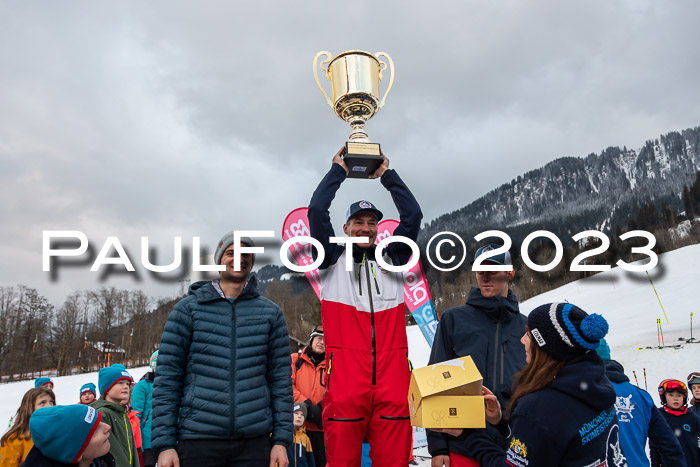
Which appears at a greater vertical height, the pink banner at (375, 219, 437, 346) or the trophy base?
the trophy base

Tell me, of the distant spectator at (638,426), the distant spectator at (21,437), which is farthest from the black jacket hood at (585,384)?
the distant spectator at (21,437)

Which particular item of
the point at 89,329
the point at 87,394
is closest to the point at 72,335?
the point at 89,329

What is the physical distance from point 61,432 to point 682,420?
6.39 meters

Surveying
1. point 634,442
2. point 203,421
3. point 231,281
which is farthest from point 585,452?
point 634,442

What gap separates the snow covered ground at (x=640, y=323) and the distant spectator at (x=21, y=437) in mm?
7246

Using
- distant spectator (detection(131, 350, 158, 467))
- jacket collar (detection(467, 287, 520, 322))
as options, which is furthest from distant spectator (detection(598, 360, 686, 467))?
distant spectator (detection(131, 350, 158, 467))

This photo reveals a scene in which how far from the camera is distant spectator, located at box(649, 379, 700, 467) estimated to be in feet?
17.3

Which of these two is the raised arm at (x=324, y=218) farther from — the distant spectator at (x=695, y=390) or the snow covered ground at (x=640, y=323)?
the snow covered ground at (x=640, y=323)

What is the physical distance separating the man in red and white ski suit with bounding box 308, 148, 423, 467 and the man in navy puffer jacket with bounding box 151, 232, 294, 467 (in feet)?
1.08

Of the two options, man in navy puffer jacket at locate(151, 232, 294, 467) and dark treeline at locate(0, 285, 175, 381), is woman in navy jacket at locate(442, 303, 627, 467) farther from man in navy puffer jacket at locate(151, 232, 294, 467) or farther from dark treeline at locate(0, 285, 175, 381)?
dark treeline at locate(0, 285, 175, 381)

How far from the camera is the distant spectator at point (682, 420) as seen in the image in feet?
17.3

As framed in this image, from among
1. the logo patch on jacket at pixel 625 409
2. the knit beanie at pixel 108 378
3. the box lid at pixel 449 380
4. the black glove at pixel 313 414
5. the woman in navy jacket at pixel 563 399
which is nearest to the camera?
the woman in navy jacket at pixel 563 399

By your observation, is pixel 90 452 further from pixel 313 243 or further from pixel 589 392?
pixel 589 392

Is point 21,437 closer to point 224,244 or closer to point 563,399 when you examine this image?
point 224,244
